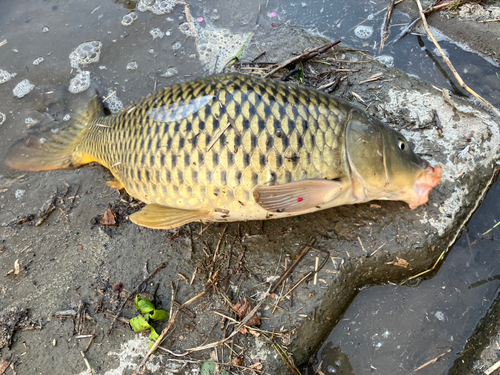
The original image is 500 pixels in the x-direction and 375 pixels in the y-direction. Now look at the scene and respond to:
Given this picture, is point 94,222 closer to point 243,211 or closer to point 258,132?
point 243,211

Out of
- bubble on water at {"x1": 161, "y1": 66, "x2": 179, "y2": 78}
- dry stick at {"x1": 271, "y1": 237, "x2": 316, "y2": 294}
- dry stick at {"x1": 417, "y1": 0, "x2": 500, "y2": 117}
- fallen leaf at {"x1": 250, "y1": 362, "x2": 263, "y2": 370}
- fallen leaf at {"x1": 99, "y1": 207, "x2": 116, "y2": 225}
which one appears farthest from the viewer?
bubble on water at {"x1": 161, "y1": 66, "x2": 179, "y2": 78}

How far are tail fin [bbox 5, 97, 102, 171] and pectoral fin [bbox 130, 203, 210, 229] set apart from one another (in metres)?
0.96

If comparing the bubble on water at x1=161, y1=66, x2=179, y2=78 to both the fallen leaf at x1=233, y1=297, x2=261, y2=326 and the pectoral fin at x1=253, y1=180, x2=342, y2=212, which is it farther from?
the fallen leaf at x1=233, y1=297, x2=261, y2=326

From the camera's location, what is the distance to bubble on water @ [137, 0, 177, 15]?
4.13m

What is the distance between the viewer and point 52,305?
2.58 meters

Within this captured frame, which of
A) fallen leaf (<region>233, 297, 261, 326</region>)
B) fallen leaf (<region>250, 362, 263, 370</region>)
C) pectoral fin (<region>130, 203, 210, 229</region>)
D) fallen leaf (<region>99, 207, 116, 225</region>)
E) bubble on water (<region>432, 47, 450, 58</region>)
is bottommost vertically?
fallen leaf (<region>250, 362, 263, 370</region>)

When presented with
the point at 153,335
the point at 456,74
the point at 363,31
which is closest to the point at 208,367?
the point at 153,335

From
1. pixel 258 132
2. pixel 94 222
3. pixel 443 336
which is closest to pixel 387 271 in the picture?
pixel 443 336

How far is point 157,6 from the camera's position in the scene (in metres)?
4.16

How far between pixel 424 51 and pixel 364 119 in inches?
73.9

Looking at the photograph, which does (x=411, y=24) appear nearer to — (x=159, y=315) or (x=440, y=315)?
(x=440, y=315)

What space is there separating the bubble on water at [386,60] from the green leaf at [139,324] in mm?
3293

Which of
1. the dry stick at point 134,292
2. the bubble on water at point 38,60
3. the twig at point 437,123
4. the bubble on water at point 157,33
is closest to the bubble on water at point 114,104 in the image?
the bubble on water at point 157,33

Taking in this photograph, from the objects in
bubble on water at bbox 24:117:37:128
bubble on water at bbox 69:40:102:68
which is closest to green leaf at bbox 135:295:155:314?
bubble on water at bbox 24:117:37:128
